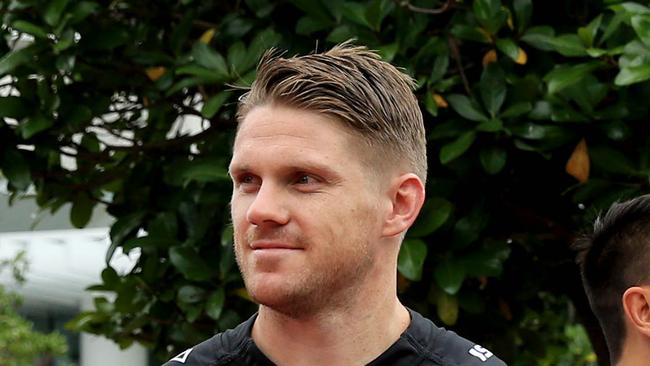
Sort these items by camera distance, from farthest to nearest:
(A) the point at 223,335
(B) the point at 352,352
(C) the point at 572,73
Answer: (C) the point at 572,73
(A) the point at 223,335
(B) the point at 352,352

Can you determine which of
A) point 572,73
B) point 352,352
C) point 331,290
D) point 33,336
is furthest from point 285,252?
point 33,336

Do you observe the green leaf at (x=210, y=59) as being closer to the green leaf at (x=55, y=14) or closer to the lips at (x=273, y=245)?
the green leaf at (x=55, y=14)

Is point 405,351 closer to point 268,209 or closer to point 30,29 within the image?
point 268,209

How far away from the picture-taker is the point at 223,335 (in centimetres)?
282

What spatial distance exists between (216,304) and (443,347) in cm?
170

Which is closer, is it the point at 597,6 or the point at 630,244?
the point at 630,244

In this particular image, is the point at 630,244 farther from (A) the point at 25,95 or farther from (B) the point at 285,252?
(A) the point at 25,95

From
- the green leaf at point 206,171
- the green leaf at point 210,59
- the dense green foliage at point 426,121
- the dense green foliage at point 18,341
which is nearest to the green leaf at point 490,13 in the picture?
the dense green foliage at point 426,121

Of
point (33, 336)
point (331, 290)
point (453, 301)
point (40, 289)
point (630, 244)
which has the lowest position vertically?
point (40, 289)

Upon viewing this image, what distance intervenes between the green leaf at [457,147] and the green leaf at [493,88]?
0.10 metres

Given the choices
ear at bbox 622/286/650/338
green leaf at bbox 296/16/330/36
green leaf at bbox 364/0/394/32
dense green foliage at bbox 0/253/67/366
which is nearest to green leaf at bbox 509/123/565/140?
green leaf at bbox 364/0/394/32

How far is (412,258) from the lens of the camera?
417cm

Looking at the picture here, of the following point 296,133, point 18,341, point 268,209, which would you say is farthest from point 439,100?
point 18,341

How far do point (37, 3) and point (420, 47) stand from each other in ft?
4.02
